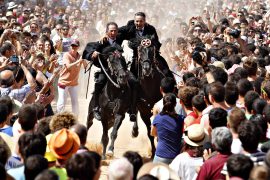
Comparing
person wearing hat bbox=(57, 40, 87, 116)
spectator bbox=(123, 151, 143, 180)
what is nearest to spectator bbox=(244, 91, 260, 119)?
spectator bbox=(123, 151, 143, 180)

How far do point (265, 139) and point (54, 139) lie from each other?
86.7 inches

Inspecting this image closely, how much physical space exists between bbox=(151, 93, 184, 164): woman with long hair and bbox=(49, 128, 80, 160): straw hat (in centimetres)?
234

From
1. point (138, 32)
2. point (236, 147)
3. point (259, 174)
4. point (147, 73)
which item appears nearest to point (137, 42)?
point (138, 32)

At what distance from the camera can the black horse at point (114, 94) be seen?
41.1ft

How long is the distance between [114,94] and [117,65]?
0.56 metres

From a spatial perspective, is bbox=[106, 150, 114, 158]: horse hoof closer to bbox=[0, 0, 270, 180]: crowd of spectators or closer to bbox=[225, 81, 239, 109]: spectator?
bbox=[0, 0, 270, 180]: crowd of spectators

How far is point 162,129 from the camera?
29.3ft

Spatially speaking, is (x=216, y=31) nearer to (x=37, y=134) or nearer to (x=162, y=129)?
(x=162, y=129)

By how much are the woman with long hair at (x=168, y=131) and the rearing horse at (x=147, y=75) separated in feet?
10.9

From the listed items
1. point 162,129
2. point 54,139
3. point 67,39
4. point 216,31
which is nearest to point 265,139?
point 162,129

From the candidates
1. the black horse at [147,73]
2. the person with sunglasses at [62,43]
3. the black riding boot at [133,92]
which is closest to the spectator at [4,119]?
the black horse at [147,73]

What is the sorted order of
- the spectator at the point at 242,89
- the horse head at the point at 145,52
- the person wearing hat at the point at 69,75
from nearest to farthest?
the spectator at the point at 242,89 → the horse head at the point at 145,52 → the person wearing hat at the point at 69,75

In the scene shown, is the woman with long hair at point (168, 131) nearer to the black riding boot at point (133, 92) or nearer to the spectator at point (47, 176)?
the spectator at point (47, 176)

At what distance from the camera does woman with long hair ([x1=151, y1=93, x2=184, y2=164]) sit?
894 cm
